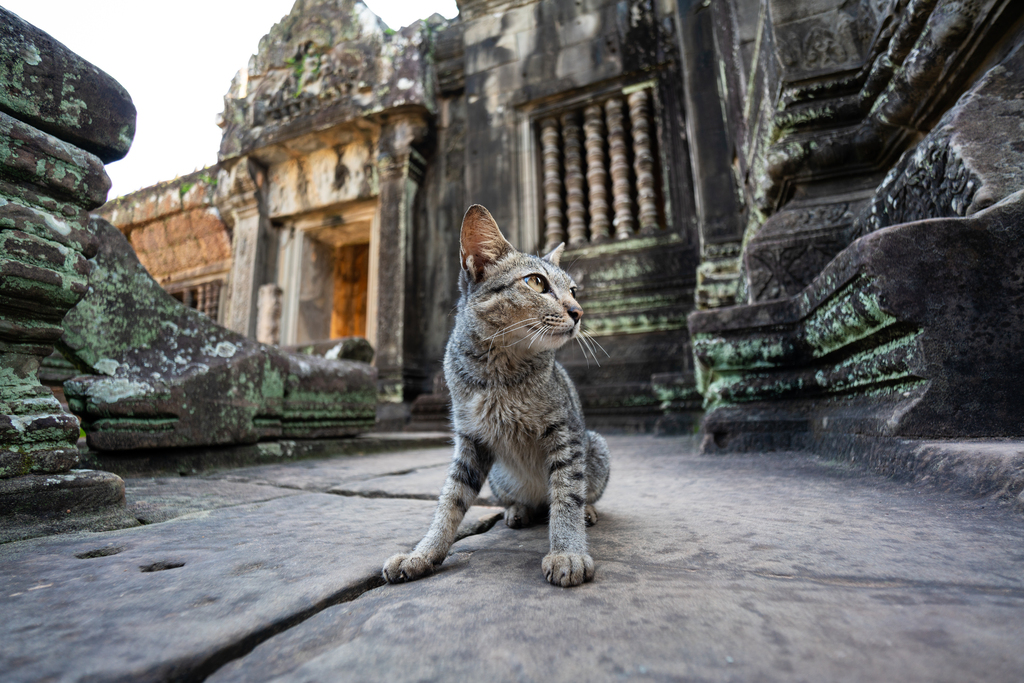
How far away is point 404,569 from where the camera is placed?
999 mm

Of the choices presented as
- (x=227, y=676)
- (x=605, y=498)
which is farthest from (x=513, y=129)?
(x=227, y=676)

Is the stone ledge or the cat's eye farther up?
the cat's eye

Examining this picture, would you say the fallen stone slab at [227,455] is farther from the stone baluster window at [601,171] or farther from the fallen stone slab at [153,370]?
the stone baluster window at [601,171]

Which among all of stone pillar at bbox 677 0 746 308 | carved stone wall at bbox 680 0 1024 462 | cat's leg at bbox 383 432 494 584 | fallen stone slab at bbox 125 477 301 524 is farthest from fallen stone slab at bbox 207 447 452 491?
stone pillar at bbox 677 0 746 308

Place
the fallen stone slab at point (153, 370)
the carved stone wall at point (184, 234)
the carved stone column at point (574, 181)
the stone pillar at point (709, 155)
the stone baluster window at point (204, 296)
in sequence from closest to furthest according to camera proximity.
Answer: the fallen stone slab at point (153, 370), the stone pillar at point (709, 155), the carved stone column at point (574, 181), the carved stone wall at point (184, 234), the stone baluster window at point (204, 296)

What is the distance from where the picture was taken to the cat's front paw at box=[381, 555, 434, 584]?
3.25 feet

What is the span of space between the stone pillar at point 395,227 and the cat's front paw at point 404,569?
581 cm

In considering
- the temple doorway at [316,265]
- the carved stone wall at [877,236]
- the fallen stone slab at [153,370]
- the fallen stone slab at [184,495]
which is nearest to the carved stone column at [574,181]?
the carved stone wall at [877,236]

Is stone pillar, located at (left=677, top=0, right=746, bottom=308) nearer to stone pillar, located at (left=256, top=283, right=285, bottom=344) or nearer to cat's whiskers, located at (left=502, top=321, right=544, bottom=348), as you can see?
cat's whiskers, located at (left=502, top=321, right=544, bottom=348)

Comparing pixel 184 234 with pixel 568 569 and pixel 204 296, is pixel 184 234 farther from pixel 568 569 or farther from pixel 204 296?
pixel 568 569

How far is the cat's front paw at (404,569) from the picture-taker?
991 millimetres

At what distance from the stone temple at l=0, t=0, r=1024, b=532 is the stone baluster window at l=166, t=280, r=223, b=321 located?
3.78m

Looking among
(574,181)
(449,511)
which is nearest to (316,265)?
(574,181)

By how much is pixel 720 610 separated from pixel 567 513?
468 mm
